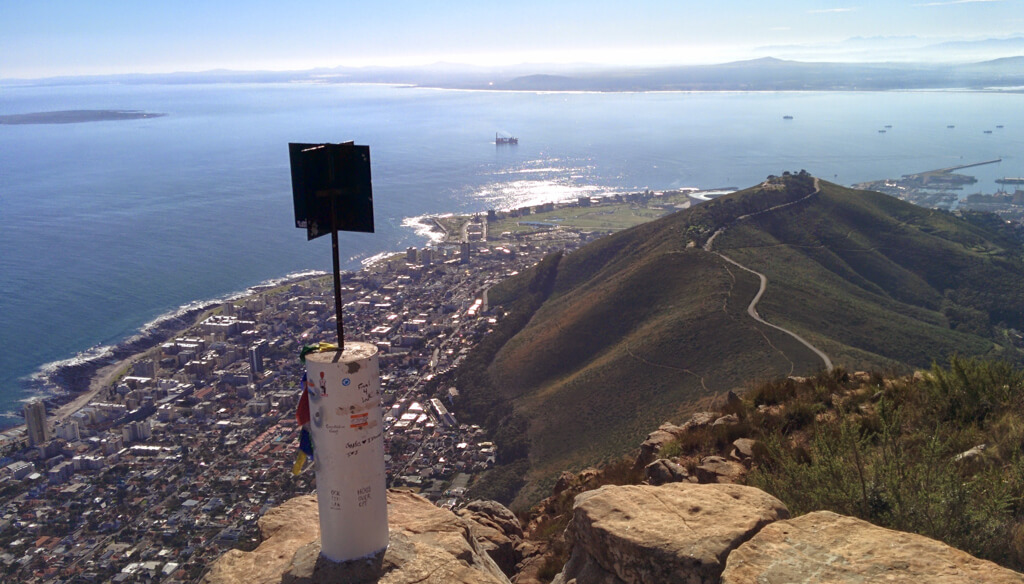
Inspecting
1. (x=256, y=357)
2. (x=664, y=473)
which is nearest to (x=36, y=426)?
(x=256, y=357)

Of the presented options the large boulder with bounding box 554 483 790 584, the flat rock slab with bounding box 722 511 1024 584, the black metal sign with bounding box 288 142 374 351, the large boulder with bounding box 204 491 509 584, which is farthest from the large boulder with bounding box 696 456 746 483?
the black metal sign with bounding box 288 142 374 351

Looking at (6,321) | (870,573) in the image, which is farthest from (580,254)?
(870,573)

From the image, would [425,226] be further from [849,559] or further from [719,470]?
[849,559]

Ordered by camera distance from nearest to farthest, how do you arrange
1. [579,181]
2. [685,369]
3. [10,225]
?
[685,369]
[10,225]
[579,181]

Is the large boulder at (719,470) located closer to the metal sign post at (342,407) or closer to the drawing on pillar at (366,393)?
the metal sign post at (342,407)

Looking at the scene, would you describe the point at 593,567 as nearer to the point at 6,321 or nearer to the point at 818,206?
the point at 818,206

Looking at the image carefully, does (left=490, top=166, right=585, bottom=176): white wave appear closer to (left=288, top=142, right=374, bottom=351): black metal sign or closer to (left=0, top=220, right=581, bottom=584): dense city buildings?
(left=0, top=220, right=581, bottom=584): dense city buildings

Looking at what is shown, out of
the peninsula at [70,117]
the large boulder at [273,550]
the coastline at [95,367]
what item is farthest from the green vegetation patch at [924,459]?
the peninsula at [70,117]
